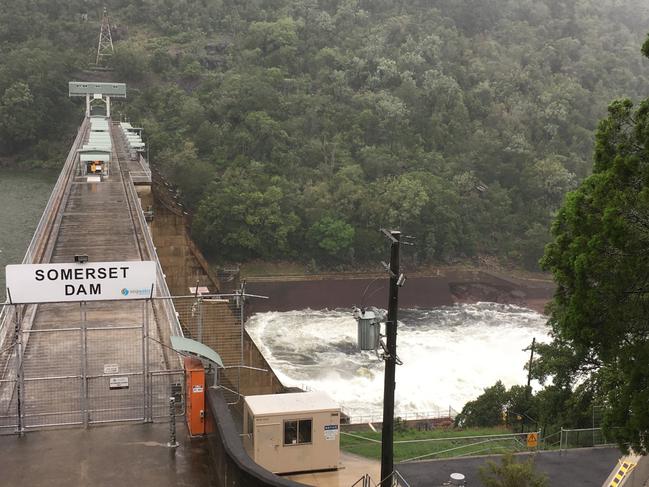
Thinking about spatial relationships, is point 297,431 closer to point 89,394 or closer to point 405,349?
point 89,394

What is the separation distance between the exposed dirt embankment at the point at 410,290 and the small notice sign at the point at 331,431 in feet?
124

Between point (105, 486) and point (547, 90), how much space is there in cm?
8480

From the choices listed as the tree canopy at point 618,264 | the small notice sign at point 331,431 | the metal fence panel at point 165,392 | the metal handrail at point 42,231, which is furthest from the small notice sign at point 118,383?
the tree canopy at point 618,264

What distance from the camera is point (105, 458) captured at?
11.7 m

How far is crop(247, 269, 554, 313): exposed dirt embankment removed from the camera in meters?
55.9

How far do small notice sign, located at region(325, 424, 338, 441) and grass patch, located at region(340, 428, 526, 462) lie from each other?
5.39m

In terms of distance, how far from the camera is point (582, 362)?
22312 mm

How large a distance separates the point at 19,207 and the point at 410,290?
1204 inches

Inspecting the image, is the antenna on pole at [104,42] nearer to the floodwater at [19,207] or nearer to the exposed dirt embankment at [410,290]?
the floodwater at [19,207]

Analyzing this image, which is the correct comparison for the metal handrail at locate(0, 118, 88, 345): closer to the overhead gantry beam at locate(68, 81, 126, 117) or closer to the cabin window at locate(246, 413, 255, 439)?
the cabin window at locate(246, 413, 255, 439)

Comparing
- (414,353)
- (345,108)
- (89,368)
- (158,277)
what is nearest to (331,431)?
(89,368)

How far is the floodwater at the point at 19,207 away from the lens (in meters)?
48.1

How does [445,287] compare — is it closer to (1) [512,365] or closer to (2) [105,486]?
(1) [512,365]

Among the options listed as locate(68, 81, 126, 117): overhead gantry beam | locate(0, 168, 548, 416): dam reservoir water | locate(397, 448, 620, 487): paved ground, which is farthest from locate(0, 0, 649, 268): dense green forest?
locate(397, 448, 620, 487): paved ground
